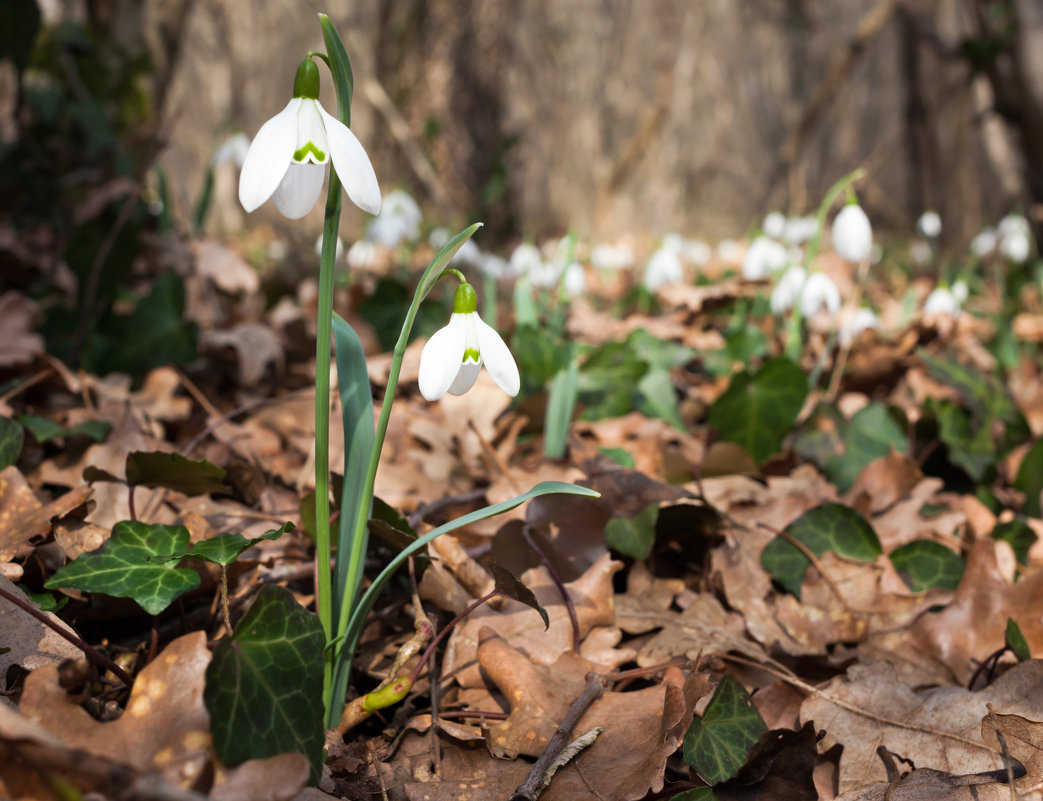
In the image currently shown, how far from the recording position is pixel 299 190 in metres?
0.79

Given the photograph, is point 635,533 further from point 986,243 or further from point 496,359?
point 986,243

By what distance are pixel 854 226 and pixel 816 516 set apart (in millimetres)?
870

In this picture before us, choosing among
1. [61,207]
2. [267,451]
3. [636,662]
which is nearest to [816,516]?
[636,662]

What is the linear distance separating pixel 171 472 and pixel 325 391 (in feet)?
1.22

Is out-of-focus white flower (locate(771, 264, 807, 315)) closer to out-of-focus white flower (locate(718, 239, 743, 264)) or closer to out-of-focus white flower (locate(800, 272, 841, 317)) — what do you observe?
out-of-focus white flower (locate(800, 272, 841, 317))

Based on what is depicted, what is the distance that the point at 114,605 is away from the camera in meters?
0.99

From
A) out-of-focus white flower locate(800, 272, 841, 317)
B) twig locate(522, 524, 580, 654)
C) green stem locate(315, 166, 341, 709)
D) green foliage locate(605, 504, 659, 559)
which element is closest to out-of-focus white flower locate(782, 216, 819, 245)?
out-of-focus white flower locate(800, 272, 841, 317)

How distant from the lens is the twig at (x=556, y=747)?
0.83 m

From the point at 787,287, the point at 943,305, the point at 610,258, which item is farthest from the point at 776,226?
the point at 787,287

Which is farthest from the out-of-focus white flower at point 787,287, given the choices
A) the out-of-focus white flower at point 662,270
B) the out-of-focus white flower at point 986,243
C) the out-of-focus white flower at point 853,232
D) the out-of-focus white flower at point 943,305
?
the out-of-focus white flower at point 986,243

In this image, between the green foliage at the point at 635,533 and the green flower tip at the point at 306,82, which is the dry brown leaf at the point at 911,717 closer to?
the green foliage at the point at 635,533

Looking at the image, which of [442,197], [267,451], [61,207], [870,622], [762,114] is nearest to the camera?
[870,622]

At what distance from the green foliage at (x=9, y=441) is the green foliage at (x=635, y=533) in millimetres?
901

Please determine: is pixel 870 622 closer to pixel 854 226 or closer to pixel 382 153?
pixel 854 226
